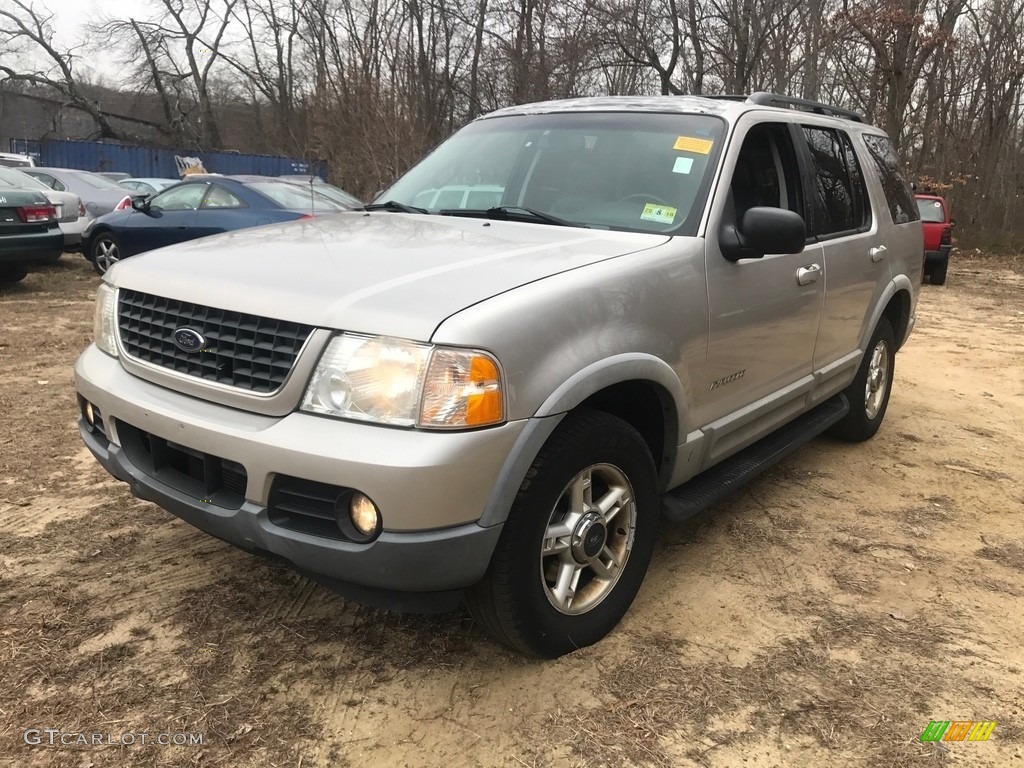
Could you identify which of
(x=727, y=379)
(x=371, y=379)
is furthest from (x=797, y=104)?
(x=371, y=379)

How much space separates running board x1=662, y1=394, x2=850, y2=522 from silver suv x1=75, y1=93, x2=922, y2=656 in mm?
18

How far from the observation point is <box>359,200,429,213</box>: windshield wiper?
362cm

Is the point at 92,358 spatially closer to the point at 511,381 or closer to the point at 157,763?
the point at 157,763

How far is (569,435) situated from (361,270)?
0.81 m

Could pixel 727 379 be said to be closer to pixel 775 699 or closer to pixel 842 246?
pixel 775 699

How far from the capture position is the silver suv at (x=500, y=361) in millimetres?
2135

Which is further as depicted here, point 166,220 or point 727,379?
point 166,220

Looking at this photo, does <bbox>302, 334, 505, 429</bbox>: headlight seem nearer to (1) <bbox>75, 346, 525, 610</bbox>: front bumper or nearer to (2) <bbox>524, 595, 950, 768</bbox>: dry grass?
(1) <bbox>75, 346, 525, 610</bbox>: front bumper

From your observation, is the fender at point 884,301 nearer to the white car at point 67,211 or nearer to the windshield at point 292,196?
the windshield at point 292,196

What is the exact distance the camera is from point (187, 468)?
2.50 m

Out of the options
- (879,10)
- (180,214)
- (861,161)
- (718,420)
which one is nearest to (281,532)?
(718,420)

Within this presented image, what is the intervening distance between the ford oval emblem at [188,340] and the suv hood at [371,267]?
0.33 feet

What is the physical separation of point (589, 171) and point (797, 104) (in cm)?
142

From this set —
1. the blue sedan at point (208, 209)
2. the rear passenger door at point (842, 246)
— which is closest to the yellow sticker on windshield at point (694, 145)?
the rear passenger door at point (842, 246)
